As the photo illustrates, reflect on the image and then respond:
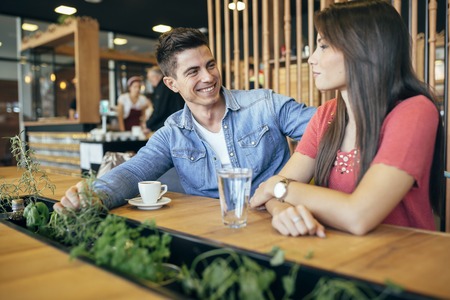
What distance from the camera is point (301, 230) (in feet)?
3.12

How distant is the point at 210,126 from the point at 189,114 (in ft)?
0.37

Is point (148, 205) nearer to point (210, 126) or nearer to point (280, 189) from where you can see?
point (280, 189)

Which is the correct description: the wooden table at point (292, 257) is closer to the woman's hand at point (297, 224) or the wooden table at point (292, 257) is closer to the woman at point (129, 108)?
the woman's hand at point (297, 224)

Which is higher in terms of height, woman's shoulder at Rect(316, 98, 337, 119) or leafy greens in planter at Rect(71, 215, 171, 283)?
woman's shoulder at Rect(316, 98, 337, 119)

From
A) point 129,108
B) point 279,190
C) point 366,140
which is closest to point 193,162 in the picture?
point 279,190

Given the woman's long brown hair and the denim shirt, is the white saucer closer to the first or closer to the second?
the denim shirt

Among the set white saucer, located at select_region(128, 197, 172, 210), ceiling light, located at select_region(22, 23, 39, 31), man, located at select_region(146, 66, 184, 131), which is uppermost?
ceiling light, located at select_region(22, 23, 39, 31)

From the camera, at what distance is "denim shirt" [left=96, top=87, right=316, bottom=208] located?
6.10ft

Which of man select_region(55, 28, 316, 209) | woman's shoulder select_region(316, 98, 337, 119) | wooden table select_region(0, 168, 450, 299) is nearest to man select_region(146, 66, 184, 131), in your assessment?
man select_region(55, 28, 316, 209)

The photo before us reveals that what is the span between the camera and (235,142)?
1.95 meters

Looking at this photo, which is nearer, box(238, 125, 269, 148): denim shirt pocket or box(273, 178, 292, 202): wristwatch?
box(273, 178, 292, 202): wristwatch

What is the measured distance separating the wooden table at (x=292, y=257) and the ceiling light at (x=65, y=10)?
7334 mm

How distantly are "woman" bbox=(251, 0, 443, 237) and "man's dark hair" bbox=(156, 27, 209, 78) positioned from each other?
76 cm

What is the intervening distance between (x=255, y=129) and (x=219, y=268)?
54.5 inches
